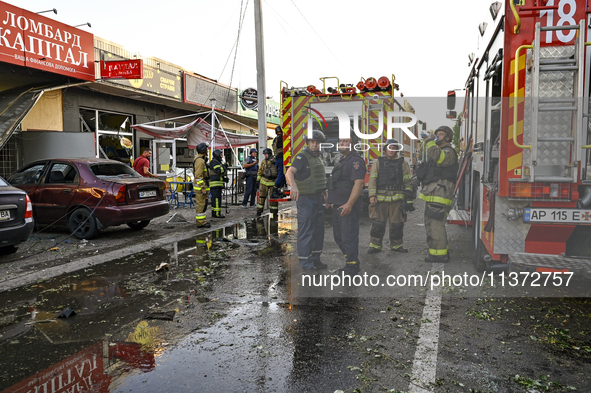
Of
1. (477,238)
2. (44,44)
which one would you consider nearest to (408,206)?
(477,238)

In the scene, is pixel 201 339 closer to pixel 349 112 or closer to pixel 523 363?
pixel 523 363

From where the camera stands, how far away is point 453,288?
5.21 m

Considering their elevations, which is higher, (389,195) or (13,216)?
(389,195)

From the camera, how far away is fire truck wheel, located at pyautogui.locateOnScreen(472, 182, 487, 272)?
228 inches

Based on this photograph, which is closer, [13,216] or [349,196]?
[349,196]

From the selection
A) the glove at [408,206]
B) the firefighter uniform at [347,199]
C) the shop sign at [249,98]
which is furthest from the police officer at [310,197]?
the shop sign at [249,98]

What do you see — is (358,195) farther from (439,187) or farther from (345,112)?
(345,112)

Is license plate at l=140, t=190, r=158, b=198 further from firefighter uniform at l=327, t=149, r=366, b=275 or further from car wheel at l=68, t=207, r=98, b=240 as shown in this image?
firefighter uniform at l=327, t=149, r=366, b=275

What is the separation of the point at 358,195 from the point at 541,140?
2.26m

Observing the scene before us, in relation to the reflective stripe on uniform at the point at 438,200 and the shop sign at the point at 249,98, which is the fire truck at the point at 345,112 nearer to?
the reflective stripe on uniform at the point at 438,200

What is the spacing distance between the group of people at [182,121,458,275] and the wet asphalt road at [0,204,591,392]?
0.48m

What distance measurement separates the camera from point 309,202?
607 cm

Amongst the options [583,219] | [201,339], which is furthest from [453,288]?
[201,339]

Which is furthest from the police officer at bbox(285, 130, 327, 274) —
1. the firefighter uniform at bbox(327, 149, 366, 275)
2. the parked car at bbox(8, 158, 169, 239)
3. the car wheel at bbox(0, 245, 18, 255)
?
the car wheel at bbox(0, 245, 18, 255)
